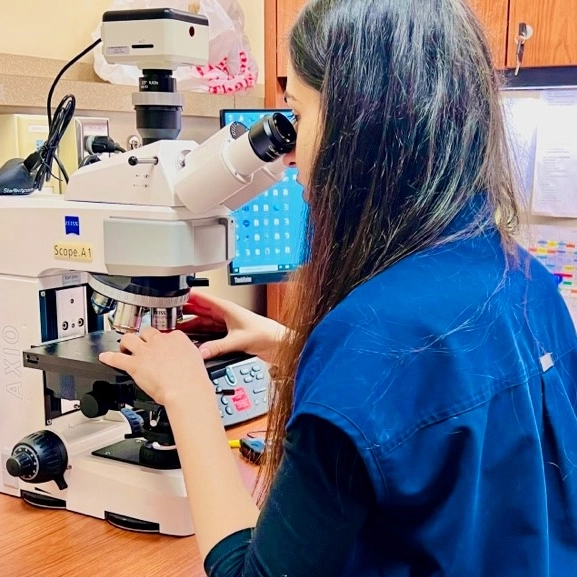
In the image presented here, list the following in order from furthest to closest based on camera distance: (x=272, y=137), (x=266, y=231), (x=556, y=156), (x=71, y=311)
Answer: (x=556, y=156) < (x=266, y=231) < (x=71, y=311) < (x=272, y=137)

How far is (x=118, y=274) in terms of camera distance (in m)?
1.15

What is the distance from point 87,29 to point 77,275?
0.72m

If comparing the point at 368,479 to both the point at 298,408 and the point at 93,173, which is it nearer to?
the point at 298,408

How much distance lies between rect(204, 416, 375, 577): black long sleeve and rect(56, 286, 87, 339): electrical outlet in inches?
26.1

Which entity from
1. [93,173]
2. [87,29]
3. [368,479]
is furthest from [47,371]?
[87,29]

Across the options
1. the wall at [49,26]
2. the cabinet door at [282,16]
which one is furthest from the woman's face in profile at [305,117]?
the cabinet door at [282,16]

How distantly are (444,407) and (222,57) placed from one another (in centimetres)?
150

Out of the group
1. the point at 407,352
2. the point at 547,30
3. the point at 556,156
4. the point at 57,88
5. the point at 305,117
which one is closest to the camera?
the point at 407,352

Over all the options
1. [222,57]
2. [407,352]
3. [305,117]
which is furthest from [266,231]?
[407,352]

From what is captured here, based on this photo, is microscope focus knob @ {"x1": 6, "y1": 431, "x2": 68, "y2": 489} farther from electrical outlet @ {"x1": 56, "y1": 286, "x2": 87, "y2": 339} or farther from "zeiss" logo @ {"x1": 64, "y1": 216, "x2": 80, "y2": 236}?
"zeiss" logo @ {"x1": 64, "y1": 216, "x2": 80, "y2": 236}

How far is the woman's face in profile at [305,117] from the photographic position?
842mm

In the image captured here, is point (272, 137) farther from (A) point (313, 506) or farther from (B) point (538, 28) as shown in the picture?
(B) point (538, 28)

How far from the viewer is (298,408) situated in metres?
0.71

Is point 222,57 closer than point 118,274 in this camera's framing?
No
